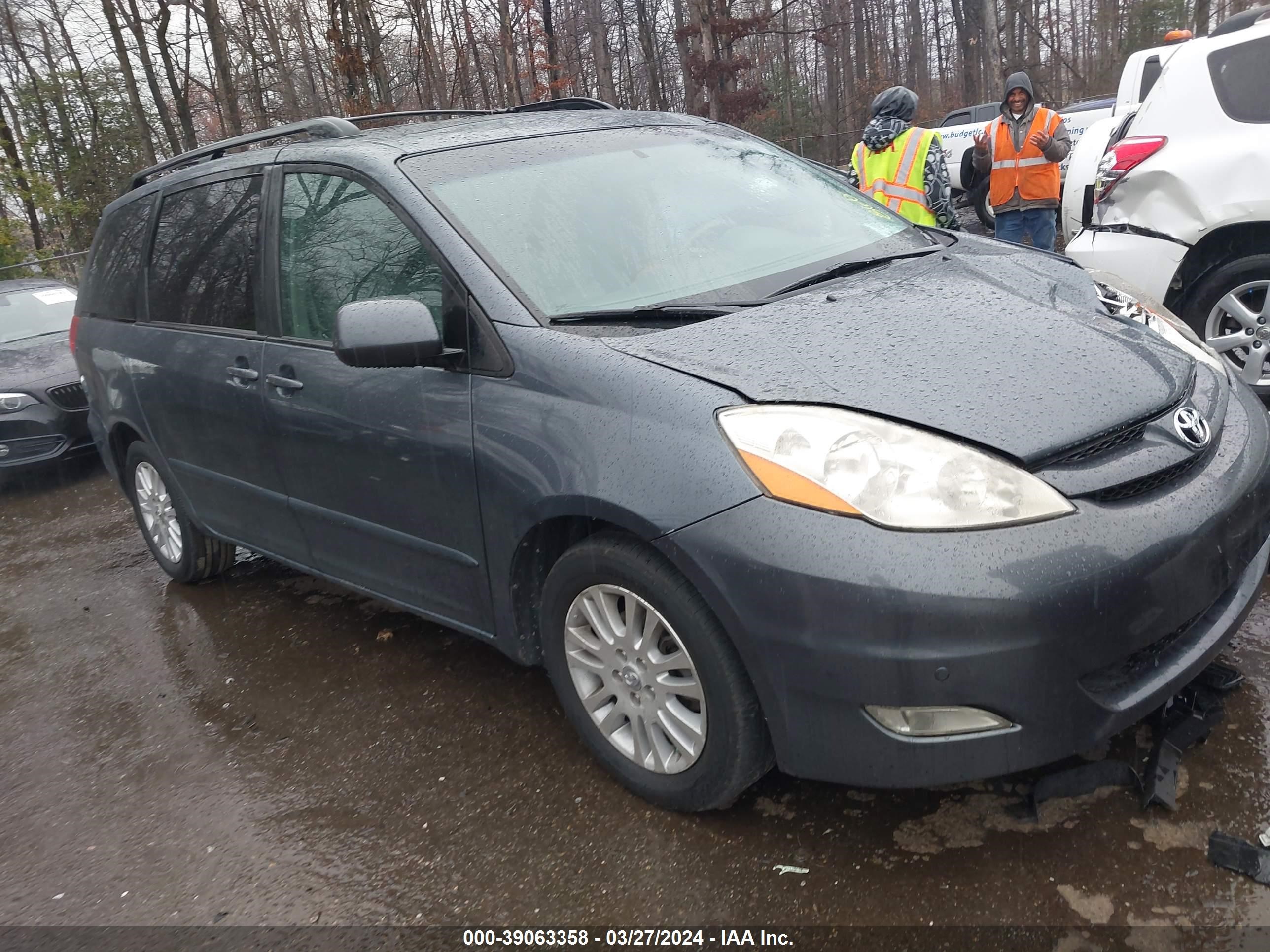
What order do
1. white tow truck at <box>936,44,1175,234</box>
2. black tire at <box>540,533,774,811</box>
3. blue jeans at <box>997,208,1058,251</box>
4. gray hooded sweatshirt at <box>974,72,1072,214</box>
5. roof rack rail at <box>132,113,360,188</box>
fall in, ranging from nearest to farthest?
1. black tire at <box>540,533,774,811</box>
2. roof rack rail at <box>132,113,360,188</box>
3. gray hooded sweatshirt at <box>974,72,1072,214</box>
4. blue jeans at <box>997,208,1058,251</box>
5. white tow truck at <box>936,44,1175,234</box>

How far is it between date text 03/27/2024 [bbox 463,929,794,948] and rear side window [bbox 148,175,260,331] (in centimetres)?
232

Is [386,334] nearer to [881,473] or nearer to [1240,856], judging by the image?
[881,473]

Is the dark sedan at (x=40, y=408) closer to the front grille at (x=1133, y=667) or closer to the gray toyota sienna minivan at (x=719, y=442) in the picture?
the gray toyota sienna minivan at (x=719, y=442)

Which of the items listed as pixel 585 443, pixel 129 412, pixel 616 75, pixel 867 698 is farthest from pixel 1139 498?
pixel 616 75

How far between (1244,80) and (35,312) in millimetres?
9375

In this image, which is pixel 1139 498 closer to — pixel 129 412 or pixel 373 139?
pixel 373 139

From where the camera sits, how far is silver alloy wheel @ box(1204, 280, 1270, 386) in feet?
15.8

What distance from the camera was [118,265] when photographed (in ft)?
15.7

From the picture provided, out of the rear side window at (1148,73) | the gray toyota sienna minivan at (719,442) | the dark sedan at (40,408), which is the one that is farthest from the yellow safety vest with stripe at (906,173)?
the rear side window at (1148,73)

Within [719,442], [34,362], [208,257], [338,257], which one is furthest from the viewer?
[34,362]

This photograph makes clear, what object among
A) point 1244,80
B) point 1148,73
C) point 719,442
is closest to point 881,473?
point 719,442

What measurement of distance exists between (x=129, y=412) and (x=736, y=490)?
3497mm

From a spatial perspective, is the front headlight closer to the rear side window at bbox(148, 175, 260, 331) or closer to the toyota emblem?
the toyota emblem

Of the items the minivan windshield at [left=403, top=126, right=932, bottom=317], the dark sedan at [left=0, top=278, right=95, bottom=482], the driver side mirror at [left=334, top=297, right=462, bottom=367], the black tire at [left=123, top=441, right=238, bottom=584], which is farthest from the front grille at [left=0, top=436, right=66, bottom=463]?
the driver side mirror at [left=334, top=297, right=462, bottom=367]
